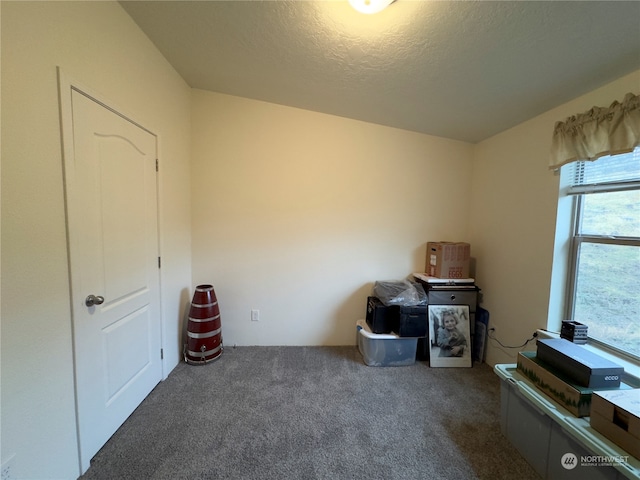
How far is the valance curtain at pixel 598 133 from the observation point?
4.29 ft

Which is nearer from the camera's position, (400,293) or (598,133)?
(598,133)

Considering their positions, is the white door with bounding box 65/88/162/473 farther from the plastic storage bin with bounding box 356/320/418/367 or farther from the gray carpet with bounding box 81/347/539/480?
the plastic storage bin with bounding box 356/320/418/367

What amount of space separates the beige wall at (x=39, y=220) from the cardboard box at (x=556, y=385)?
2.49m

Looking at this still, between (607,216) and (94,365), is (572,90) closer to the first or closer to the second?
(607,216)

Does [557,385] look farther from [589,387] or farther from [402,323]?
[402,323]

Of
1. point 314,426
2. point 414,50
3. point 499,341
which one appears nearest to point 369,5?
point 414,50

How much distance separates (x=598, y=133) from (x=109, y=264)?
3065 millimetres

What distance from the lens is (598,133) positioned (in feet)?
4.80

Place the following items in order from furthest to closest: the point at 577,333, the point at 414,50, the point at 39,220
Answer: the point at 577,333, the point at 414,50, the point at 39,220

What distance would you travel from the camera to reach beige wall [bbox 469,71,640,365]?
181 cm

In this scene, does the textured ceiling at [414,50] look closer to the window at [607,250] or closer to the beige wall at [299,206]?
the beige wall at [299,206]

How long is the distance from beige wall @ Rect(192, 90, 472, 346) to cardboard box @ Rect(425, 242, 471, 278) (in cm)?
28

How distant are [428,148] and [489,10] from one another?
1.58 meters

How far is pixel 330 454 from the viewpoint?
1426 mm
